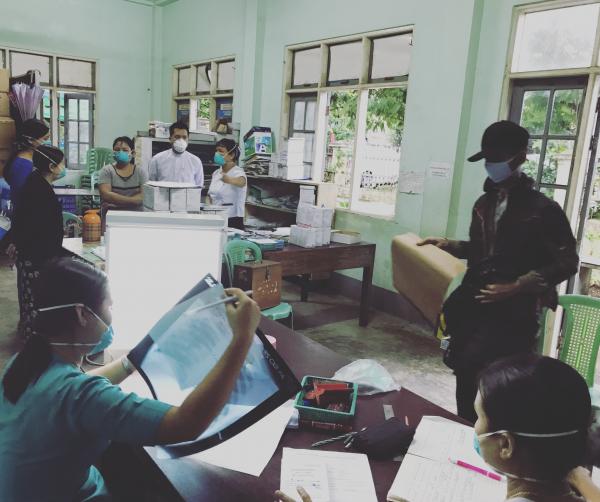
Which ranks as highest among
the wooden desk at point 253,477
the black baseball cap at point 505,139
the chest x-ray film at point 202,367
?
the black baseball cap at point 505,139

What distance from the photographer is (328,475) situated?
1.19m

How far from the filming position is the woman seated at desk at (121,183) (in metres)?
4.66

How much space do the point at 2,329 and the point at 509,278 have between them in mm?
3849

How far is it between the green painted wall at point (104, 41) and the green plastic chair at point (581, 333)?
755cm

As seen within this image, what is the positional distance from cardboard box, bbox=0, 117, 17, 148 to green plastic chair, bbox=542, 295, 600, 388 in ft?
13.2

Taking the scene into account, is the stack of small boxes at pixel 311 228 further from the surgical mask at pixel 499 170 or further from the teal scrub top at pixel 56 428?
the teal scrub top at pixel 56 428

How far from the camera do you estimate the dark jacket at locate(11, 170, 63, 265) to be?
127 inches

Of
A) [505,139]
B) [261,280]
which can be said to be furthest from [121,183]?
[505,139]

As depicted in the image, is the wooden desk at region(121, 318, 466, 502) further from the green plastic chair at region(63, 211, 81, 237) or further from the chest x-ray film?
the green plastic chair at region(63, 211, 81, 237)

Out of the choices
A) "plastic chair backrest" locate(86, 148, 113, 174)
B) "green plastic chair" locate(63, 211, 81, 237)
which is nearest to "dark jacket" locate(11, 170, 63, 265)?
"green plastic chair" locate(63, 211, 81, 237)

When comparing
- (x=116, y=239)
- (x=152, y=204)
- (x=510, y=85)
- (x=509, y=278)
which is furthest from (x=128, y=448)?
(x=510, y=85)

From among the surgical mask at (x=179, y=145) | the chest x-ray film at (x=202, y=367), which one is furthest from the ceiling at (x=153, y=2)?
the chest x-ray film at (x=202, y=367)

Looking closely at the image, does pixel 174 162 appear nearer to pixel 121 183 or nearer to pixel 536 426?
pixel 121 183

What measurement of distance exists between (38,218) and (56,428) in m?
2.52
